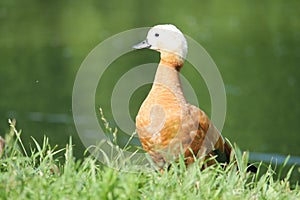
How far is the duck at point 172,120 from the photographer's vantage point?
213 inches

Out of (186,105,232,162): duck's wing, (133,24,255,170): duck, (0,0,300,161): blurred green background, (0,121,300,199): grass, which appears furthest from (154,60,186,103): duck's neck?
(0,0,300,161): blurred green background

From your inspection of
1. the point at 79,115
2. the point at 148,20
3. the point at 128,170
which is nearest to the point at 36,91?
the point at 79,115

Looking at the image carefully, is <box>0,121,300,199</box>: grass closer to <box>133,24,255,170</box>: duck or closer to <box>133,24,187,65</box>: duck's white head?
<box>133,24,255,170</box>: duck

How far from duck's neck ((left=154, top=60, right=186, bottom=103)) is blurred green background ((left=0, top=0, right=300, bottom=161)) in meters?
3.61

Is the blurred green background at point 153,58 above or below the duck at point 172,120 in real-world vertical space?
below

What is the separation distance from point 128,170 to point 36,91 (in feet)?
36.3

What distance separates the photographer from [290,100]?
15.1 meters

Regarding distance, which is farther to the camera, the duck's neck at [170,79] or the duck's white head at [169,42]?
the duck's white head at [169,42]

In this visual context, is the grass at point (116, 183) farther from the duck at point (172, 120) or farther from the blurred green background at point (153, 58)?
the blurred green background at point (153, 58)

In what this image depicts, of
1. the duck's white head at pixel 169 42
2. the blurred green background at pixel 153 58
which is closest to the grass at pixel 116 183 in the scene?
the duck's white head at pixel 169 42

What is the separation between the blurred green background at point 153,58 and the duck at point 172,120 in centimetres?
362

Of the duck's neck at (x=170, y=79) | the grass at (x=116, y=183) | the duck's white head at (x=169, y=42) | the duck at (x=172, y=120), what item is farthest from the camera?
the duck's white head at (x=169, y=42)

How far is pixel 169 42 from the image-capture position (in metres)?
5.83

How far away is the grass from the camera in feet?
13.0
